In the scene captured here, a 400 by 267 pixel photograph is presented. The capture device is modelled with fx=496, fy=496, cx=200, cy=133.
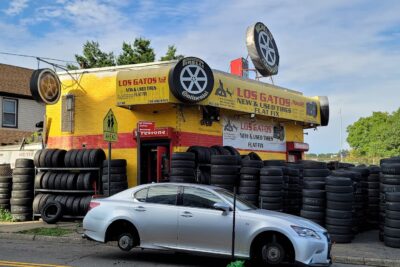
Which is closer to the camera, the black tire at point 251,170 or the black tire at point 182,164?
the black tire at point 251,170

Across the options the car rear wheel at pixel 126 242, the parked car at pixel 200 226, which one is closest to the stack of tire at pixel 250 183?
the parked car at pixel 200 226

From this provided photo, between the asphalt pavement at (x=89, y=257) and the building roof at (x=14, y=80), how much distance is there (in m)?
18.4

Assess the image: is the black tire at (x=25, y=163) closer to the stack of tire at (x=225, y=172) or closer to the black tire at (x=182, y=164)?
Answer: the black tire at (x=182, y=164)

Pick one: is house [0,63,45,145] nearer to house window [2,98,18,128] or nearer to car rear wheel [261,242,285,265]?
house window [2,98,18,128]

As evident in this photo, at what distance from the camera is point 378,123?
94.2m

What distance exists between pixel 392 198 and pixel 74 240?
25.4ft

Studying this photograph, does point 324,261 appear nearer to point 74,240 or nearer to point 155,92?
point 74,240

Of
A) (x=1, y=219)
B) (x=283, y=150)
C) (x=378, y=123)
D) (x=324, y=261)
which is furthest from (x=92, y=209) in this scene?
(x=378, y=123)

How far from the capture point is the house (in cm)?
2792

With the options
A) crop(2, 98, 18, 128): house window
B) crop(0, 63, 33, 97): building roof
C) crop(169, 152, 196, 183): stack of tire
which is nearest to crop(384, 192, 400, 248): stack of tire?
crop(169, 152, 196, 183): stack of tire

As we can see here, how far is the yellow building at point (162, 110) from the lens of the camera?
1579 centimetres

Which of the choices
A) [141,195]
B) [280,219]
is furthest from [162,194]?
[280,219]

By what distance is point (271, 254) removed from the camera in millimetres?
8531

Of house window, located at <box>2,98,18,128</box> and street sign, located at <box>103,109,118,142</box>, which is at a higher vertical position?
house window, located at <box>2,98,18,128</box>
